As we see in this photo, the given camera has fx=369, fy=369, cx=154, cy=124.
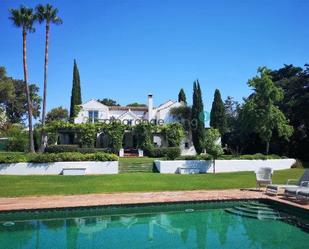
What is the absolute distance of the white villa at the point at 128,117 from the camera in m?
45.9

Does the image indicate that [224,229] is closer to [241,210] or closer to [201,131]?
[241,210]

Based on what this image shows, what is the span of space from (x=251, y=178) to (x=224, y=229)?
38.0ft

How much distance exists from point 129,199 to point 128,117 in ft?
110

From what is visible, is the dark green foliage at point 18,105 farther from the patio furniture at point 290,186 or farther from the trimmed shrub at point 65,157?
the patio furniture at point 290,186

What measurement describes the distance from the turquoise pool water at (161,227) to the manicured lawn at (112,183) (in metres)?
4.16

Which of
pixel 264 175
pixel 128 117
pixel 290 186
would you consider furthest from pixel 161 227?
pixel 128 117

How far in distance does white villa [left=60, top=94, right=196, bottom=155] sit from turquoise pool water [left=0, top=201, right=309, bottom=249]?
1187 inches

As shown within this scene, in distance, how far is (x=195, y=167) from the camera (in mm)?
26328

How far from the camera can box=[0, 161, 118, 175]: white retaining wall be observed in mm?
23203

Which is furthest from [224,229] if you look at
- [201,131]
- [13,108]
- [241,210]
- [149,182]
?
[13,108]

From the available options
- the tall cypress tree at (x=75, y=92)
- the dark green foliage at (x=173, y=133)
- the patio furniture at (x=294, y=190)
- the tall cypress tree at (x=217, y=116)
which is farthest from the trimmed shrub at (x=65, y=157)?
the tall cypress tree at (x=75, y=92)

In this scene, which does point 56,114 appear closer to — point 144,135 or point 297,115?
point 144,135

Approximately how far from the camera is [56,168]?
23953 mm

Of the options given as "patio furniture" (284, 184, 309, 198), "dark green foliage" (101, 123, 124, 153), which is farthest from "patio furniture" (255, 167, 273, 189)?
"dark green foliage" (101, 123, 124, 153)
